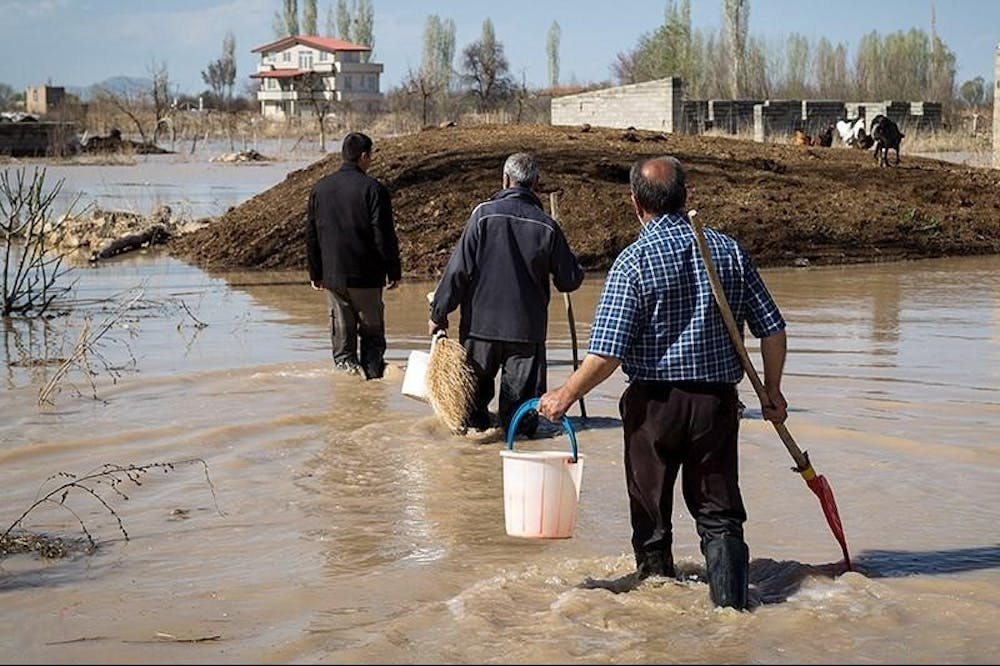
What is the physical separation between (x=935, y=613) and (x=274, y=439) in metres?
5.09

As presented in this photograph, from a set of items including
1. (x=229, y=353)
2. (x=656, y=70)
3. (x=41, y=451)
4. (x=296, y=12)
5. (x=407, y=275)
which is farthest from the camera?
(x=296, y=12)

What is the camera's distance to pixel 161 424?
407 inches

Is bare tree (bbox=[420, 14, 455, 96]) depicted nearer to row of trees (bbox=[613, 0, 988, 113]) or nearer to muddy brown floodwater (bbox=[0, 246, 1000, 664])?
row of trees (bbox=[613, 0, 988, 113])

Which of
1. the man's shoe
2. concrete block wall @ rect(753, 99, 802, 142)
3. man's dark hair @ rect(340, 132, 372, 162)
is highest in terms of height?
concrete block wall @ rect(753, 99, 802, 142)

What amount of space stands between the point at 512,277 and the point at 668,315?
137 inches

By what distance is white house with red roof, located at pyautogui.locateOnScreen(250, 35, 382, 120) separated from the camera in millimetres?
118812

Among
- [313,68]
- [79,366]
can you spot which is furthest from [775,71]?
[79,366]

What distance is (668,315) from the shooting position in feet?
18.6

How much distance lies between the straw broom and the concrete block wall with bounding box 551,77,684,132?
3421 centimetres

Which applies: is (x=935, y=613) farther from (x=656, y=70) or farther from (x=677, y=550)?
(x=656, y=70)

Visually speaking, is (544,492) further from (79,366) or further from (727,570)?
(79,366)

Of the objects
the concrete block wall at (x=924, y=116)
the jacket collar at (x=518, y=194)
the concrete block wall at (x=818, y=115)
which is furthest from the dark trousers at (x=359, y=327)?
the concrete block wall at (x=924, y=116)

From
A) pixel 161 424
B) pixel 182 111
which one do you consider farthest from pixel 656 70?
pixel 161 424

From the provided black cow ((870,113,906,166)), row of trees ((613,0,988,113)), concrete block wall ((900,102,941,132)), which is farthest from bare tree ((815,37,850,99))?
black cow ((870,113,906,166))
